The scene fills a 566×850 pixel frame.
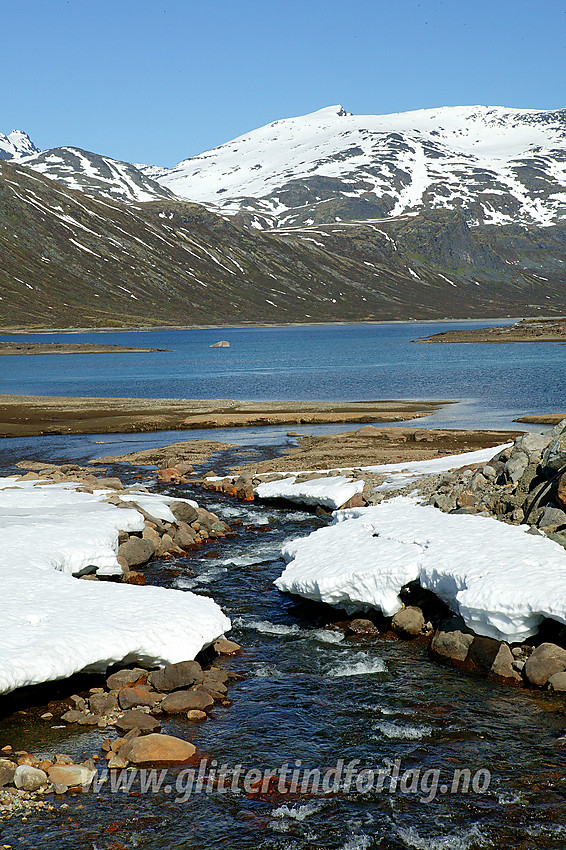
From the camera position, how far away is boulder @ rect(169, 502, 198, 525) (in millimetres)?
29047

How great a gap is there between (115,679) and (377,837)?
6.68 m

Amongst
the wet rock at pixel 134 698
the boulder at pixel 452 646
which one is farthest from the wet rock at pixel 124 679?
the boulder at pixel 452 646

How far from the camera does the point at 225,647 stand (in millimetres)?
18578

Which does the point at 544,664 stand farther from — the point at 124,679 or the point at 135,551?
the point at 135,551

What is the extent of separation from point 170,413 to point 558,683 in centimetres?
5247

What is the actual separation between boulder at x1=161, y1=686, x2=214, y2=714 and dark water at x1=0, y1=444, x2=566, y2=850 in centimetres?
34

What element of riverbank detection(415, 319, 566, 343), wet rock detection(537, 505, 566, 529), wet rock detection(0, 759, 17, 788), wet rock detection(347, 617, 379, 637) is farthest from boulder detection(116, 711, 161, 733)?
riverbank detection(415, 319, 566, 343)

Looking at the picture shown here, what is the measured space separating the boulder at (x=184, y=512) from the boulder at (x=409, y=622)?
11.3 meters

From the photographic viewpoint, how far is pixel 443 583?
19.3 m

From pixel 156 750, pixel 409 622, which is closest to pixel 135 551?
pixel 409 622

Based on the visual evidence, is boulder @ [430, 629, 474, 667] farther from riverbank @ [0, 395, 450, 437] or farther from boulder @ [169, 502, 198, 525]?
riverbank @ [0, 395, 450, 437]

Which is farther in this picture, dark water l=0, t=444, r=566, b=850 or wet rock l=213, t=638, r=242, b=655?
wet rock l=213, t=638, r=242, b=655

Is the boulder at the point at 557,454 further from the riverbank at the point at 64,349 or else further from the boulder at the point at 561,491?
the riverbank at the point at 64,349

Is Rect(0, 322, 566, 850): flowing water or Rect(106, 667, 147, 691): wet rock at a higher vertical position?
Rect(106, 667, 147, 691): wet rock
